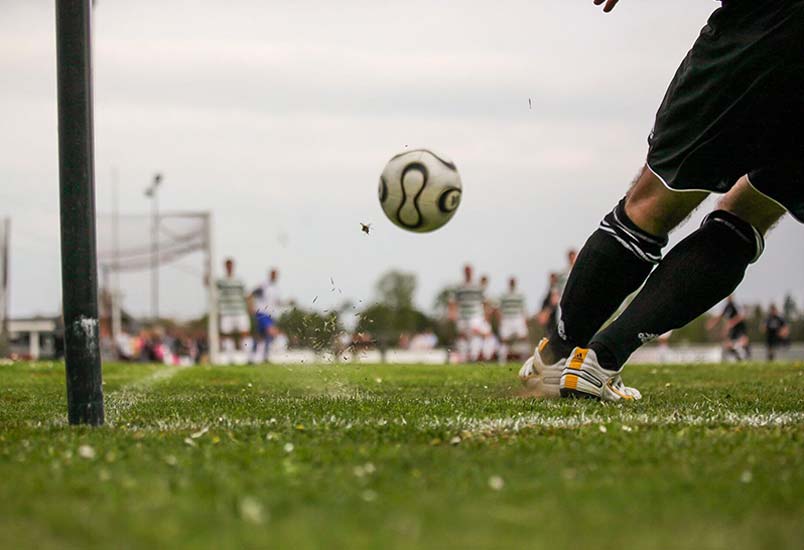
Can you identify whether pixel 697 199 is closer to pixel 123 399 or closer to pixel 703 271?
pixel 703 271

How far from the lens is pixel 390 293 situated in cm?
12094

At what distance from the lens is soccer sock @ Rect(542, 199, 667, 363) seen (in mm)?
5230

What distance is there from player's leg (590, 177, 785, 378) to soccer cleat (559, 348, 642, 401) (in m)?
0.04

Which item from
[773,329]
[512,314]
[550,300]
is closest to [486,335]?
[512,314]

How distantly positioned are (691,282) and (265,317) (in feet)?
55.6

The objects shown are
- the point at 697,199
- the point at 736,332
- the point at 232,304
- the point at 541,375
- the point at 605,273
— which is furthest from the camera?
the point at 736,332

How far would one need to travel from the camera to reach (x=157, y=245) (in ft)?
105

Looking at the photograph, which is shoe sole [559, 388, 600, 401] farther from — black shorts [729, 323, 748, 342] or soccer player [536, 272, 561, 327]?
black shorts [729, 323, 748, 342]

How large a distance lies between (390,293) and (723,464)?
117996 mm

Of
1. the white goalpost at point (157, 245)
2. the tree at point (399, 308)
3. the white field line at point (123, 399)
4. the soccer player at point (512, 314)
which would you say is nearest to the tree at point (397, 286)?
the tree at point (399, 308)

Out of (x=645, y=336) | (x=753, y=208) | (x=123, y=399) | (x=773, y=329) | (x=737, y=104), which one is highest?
(x=737, y=104)

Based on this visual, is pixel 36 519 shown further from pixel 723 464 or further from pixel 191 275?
pixel 191 275

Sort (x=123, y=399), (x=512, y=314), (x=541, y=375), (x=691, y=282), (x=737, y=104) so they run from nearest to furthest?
1. (x=737, y=104)
2. (x=691, y=282)
3. (x=541, y=375)
4. (x=123, y=399)
5. (x=512, y=314)

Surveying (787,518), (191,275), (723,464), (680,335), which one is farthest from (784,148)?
(680,335)
